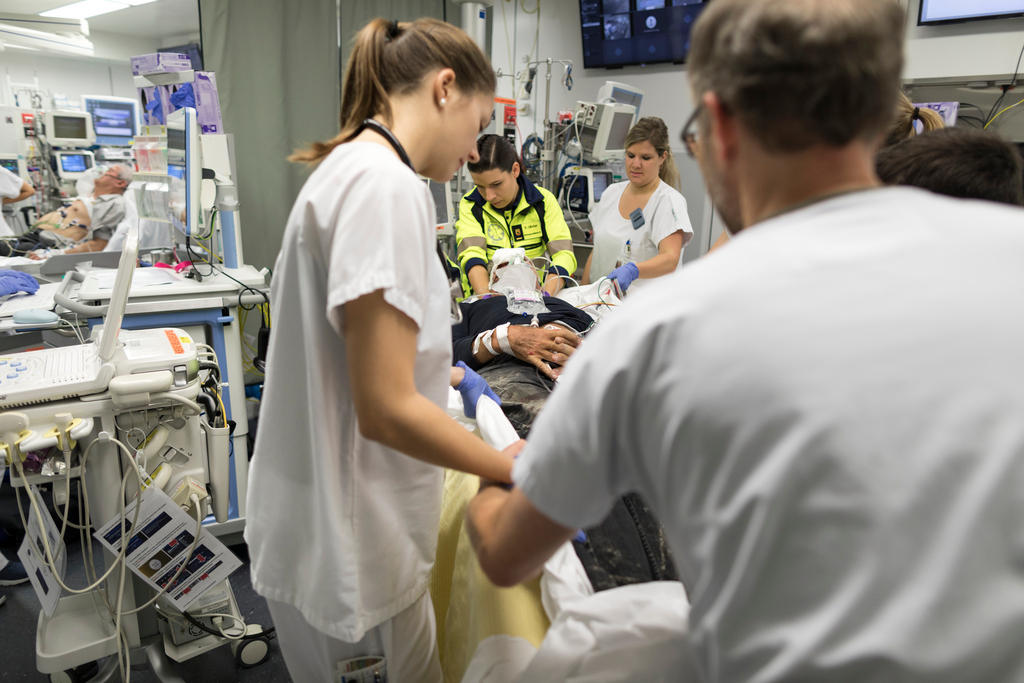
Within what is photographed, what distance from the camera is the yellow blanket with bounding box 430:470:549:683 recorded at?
1.12 metres

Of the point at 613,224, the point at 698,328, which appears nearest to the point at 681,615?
the point at 698,328

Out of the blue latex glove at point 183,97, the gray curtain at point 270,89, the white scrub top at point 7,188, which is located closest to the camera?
the blue latex glove at point 183,97

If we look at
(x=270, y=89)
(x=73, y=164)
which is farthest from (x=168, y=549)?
(x=73, y=164)

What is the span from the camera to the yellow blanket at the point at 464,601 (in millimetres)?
1119

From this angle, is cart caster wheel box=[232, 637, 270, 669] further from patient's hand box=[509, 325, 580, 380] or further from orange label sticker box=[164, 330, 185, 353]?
patient's hand box=[509, 325, 580, 380]

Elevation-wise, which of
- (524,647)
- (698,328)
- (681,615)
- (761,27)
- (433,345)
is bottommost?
(524,647)

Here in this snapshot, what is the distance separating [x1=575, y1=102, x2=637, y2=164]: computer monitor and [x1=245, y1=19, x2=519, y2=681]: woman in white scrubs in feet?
10.7

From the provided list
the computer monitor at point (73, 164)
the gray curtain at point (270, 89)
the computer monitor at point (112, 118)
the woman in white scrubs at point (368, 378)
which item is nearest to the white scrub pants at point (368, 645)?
the woman in white scrubs at point (368, 378)

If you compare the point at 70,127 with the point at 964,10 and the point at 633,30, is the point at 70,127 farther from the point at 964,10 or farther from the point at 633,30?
the point at 964,10

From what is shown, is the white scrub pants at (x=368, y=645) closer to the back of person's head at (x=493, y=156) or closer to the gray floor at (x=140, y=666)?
the gray floor at (x=140, y=666)

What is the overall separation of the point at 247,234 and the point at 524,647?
3691mm

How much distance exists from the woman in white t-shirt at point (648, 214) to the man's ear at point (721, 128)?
2591mm

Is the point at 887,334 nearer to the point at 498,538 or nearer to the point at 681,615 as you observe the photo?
the point at 498,538

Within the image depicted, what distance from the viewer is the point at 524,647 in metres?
1.06
